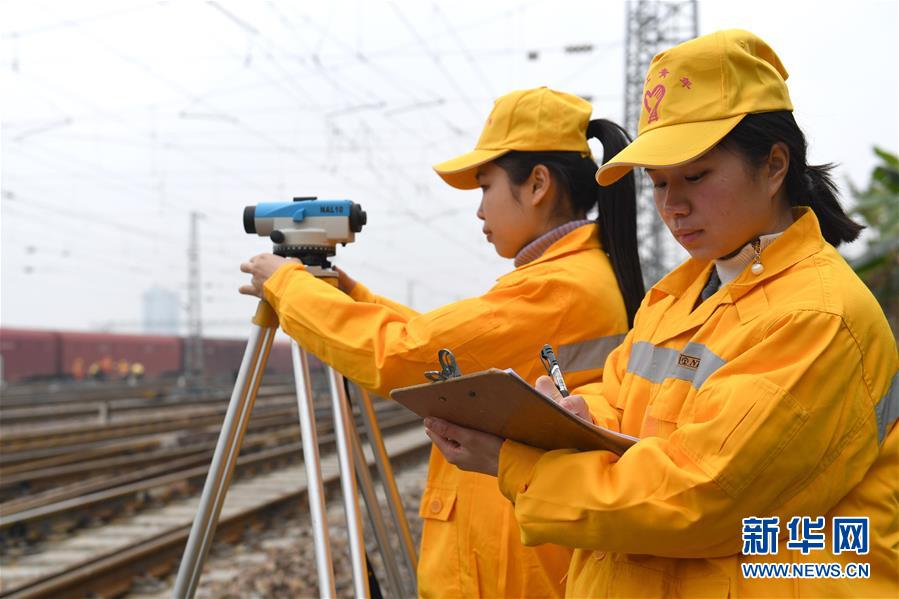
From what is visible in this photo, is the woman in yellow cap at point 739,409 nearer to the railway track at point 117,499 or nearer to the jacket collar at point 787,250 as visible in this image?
the jacket collar at point 787,250

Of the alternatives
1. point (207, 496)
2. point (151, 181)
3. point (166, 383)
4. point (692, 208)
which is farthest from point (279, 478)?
point (166, 383)

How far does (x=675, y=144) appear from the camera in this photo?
1.25 metres

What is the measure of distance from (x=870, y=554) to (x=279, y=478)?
753cm

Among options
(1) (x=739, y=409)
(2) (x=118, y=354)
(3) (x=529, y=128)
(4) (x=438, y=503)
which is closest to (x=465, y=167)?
(3) (x=529, y=128)

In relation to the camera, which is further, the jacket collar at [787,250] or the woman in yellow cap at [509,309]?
the woman in yellow cap at [509,309]

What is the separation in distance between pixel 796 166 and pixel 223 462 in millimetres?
Result: 1508

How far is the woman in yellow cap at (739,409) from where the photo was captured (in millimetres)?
1078

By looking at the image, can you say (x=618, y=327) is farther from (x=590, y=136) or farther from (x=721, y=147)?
(x=721, y=147)

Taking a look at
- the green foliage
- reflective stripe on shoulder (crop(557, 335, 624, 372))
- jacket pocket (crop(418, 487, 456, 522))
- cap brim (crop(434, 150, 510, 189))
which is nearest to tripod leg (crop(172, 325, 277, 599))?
jacket pocket (crop(418, 487, 456, 522))

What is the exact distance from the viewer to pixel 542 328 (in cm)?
176

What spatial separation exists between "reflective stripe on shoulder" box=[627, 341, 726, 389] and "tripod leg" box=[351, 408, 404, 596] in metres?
0.92

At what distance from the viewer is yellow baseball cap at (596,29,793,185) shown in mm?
1244

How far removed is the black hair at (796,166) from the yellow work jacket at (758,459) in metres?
0.11

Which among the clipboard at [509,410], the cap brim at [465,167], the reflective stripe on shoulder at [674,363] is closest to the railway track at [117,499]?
the cap brim at [465,167]
